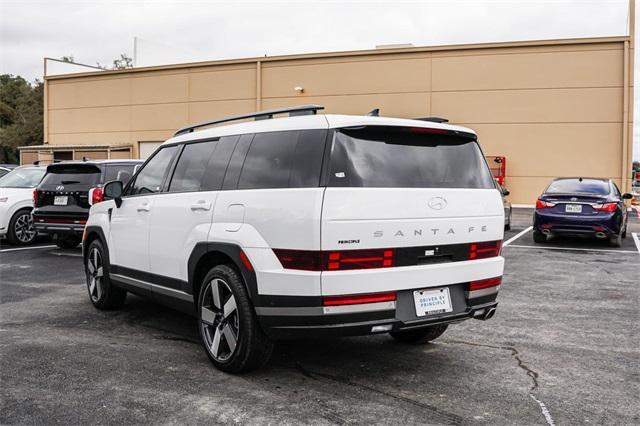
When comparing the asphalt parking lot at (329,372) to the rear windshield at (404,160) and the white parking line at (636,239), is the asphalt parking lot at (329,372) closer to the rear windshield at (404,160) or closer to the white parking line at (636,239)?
the rear windshield at (404,160)

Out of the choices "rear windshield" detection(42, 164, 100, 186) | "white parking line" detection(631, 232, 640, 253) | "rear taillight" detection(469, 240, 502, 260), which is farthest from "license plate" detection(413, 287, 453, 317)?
"white parking line" detection(631, 232, 640, 253)

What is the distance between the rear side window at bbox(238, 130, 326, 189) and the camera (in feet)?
13.1

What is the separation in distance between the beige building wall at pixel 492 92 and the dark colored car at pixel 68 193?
689 inches

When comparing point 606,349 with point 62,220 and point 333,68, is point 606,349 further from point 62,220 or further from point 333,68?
point 333,68

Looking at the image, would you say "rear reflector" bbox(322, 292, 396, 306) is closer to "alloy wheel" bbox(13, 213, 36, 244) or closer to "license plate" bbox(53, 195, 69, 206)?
"license plate" bbox(53, 195, 69, 206)

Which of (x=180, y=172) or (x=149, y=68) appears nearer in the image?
(x=180, y=172)

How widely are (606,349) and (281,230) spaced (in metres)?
3.19

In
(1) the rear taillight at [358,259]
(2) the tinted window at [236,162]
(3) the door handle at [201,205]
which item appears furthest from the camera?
(3) the door handle at [201,205]

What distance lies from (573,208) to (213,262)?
32.7ft

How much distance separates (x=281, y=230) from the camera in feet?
12.9

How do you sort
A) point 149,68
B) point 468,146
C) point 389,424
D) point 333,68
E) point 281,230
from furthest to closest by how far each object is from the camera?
point 149,68 < point 333,68 < point 468,146 < point 281,230 < point 389,424

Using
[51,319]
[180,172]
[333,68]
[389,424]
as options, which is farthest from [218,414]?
[333,68]

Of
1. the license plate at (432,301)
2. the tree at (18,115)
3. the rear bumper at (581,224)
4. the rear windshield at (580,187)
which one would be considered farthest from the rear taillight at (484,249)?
the tree at (18,115)

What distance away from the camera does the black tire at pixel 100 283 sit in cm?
639
